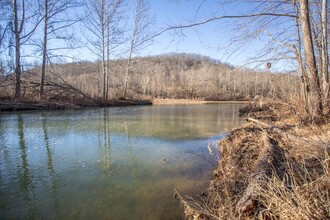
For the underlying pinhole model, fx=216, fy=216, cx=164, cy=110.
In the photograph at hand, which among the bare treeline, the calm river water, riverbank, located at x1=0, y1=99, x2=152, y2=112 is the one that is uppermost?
the bare treeline

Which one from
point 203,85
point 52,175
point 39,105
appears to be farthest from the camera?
point 39,105

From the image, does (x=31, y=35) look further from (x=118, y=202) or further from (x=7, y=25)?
(x=118, y=202)

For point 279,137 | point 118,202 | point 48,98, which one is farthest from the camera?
point 48,98

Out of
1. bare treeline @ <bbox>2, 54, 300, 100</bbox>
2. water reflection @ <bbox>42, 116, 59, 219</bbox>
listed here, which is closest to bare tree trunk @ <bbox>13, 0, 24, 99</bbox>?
bare treeline @ <bbox>2, 54, 300, 100</bbox>

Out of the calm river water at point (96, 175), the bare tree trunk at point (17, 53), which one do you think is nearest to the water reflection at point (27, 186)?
the calm river water at point (96, 175)

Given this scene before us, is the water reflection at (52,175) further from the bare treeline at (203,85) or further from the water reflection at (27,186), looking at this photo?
the bare treeline at (203,85)

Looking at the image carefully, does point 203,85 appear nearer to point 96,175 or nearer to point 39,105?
point 96,175

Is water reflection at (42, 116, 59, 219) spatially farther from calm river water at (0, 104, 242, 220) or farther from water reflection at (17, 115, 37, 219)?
water reflection at (17, 115, 37, 219)

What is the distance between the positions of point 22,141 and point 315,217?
6108mm

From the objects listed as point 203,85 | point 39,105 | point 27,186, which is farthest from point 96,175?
point 39,105

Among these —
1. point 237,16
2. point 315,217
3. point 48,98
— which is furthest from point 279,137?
point 48,98

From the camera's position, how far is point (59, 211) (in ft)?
8.06

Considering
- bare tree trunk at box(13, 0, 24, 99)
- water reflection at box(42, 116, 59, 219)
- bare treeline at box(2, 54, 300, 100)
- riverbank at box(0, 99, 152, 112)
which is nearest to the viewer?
water reflection at box(42, 116, 59, 219)

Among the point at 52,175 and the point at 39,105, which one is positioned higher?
the point at 39,105
